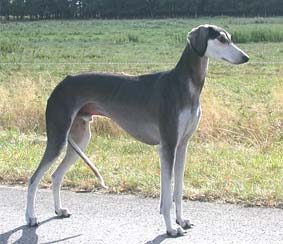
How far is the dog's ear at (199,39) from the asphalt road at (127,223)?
155 cm

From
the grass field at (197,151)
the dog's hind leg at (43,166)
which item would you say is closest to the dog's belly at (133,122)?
the dog's hind leg at (43,166)

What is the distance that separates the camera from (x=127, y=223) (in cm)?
604

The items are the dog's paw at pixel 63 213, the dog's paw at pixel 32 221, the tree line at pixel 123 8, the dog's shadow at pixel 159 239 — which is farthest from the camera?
the tree line at pixel 123 8

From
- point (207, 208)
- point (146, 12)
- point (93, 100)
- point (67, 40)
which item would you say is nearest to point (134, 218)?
point (207, 208)

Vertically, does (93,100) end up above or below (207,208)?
above

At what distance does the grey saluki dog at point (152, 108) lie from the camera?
5707 millimetres

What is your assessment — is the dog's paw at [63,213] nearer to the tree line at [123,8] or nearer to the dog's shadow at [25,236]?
the dog's shadow at [25,236]

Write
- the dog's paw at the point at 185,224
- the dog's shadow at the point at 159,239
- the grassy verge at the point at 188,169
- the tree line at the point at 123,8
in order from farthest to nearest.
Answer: the tree line at the point at 123,8
the grassy verge at the point at 188,169
the dog's paw at the point at 185,224
the dog's shadow at the point at 159,239

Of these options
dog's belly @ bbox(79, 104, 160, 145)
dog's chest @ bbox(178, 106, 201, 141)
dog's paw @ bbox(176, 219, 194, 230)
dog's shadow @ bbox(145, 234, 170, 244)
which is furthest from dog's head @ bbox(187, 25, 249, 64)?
dog's shadow @ bbox(145, 234, 170, 244)

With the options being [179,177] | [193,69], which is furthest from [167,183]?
[193,69]

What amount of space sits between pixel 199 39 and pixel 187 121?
28.0 inches

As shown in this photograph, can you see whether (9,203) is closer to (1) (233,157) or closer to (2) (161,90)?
(2) (161,90)

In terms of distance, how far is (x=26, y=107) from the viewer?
12.0m

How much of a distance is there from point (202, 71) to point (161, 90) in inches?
15.5
